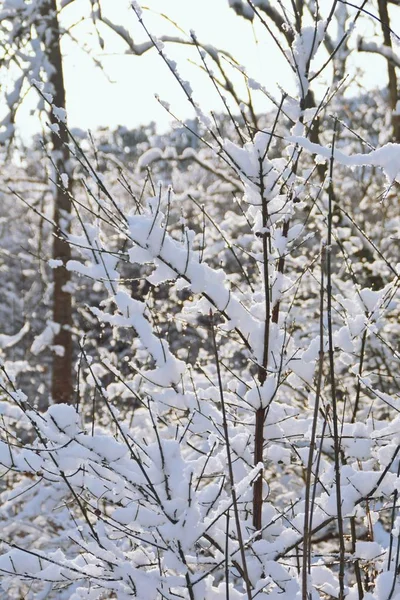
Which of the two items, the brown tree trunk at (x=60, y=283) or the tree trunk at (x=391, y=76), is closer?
the tree trunk at (x=391, y=76)

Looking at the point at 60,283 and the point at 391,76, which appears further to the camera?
the point at 60,283

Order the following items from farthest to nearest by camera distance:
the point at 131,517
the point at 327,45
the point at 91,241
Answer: the point at 327,45 → the point at 91,241 → the point at 131,517

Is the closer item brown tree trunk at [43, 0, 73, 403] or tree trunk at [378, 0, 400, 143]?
tree trunk at [378, 0, 400, 143]

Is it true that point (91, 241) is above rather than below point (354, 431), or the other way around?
above

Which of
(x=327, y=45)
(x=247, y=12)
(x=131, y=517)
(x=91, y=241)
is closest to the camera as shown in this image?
(x=131, y=517)

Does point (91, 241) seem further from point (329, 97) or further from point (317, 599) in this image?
point (317, 599)

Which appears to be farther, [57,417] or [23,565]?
[23,565]

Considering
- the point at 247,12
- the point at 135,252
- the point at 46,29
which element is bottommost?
the point at 135,252

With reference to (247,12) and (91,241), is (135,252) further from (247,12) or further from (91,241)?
(247,12)

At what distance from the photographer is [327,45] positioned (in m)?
4.92

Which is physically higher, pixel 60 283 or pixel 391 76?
pixel 391 76

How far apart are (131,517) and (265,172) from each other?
0.94 metres

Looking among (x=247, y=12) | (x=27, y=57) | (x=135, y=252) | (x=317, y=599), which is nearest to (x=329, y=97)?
(x=135, y=252)

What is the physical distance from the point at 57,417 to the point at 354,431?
34.9 inches
